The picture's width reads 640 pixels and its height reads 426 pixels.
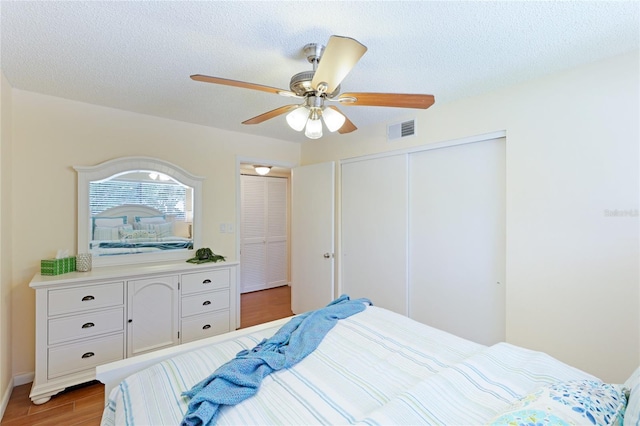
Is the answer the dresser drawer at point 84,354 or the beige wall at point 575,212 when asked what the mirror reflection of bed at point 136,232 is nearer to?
the dresser drawer at point 84,354

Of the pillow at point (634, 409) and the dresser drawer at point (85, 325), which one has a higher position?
the pillow at point (634, 409)

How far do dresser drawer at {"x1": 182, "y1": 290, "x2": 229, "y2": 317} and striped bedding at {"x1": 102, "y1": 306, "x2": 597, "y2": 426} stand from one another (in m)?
1.32

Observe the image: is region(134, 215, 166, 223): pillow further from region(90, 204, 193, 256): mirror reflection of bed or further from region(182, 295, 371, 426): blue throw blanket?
region(182, 295, 371, 426): blue throw blanket

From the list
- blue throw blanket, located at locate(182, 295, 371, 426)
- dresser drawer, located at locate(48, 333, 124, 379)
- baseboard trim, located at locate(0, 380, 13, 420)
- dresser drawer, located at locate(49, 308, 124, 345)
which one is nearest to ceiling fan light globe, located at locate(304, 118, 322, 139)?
blue throw blanket, located at locate(182, 295, 371, 426)

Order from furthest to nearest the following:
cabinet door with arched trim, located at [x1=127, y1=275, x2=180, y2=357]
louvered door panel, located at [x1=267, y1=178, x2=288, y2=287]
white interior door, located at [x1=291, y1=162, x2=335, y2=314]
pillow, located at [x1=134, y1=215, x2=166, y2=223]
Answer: louvered door panel, located at [x1=267, y1=178, x2=288, y2=287] < white interior door, located at [x1=291, y1=162, x2=335, y2=314] < pillow, located at [x1=134, y1=215, x2=166, y2=223] < cabinet door with arched trim, located at [x1=127, y1=275, x2=180, y2=357]

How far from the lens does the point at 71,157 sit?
2547 mm

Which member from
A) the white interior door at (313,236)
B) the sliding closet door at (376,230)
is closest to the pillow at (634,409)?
the sliding closet door at (376,230)

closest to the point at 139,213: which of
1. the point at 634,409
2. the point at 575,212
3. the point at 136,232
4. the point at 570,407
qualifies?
the point at 136,232

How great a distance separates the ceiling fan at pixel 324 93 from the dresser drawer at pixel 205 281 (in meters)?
1.74

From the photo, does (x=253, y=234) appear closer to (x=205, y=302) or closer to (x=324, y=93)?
(x=205, y=302)

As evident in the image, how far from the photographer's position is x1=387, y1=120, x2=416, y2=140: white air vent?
111 inches

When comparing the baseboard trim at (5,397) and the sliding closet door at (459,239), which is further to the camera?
the sliding closet door at (459,239)

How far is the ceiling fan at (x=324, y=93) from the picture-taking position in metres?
1.25

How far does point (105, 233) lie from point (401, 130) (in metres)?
2.92
